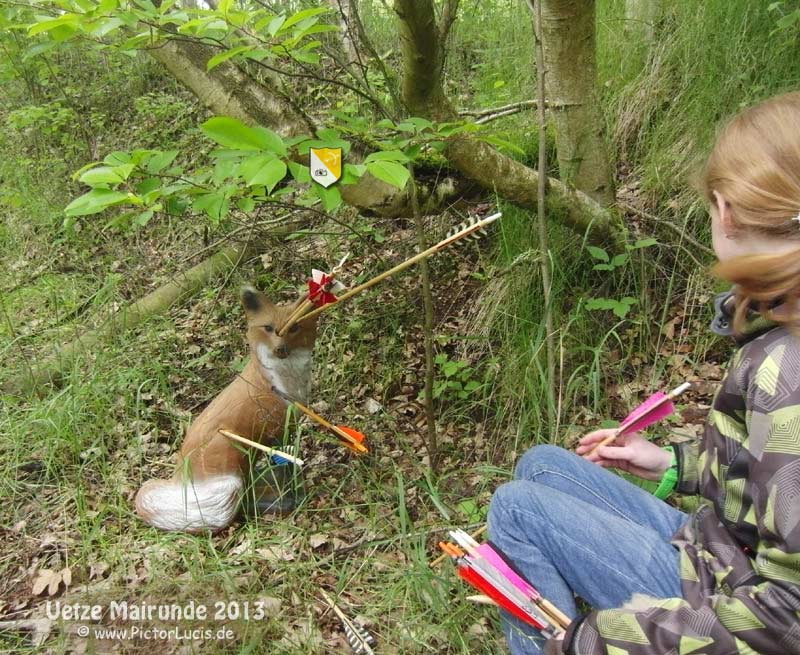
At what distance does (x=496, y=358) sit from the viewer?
9.16ft

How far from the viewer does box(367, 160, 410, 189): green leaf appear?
4.96 ft

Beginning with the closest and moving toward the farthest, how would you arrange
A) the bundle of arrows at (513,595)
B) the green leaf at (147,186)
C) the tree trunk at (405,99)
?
the bundle of arrows at (513,595)
the green leaf at (147,186)
the tree trunk at (405,99)

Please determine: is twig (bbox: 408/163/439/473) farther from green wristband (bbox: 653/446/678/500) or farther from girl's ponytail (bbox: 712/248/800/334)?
girl's ponytail (bbox: 712/248/800/334)

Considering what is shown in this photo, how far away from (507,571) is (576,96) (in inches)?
82.4

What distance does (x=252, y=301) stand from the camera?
214 centimetres

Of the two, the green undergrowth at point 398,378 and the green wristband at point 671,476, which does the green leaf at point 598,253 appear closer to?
the green undergrowth at point 398,378

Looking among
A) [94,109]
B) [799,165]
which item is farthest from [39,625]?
[94,109]

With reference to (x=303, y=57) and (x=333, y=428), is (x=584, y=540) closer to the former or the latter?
(x=333, y=428)

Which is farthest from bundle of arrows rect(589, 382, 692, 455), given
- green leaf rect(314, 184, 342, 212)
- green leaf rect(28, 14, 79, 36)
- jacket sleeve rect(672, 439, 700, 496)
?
green leaf rect(28, 14, 79, 36)

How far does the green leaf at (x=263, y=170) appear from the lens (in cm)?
139

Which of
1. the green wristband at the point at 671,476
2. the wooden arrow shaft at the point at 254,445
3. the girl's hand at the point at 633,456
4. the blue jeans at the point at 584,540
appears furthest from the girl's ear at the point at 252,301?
the green wristband at the point at 671,476

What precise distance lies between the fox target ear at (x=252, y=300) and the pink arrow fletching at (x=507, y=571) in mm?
1100

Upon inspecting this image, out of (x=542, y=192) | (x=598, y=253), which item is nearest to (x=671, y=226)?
(x=598, y=253)

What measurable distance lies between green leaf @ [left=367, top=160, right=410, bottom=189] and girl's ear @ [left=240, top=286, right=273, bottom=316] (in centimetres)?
76
